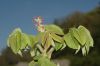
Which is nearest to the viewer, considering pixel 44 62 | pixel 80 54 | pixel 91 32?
pixel 44 62

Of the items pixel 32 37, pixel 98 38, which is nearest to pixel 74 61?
pixel 98 38

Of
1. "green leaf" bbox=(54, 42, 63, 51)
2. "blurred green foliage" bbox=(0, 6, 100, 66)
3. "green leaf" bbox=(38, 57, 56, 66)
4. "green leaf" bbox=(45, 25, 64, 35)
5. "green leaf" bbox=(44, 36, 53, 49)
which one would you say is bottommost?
"blurred green foliage" bbox=(0, 6, 100, 66)

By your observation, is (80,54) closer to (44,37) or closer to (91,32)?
(91,32)

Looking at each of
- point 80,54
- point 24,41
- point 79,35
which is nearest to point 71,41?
point 79,35

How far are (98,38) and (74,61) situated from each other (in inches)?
83.9

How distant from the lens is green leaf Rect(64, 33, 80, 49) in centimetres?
108

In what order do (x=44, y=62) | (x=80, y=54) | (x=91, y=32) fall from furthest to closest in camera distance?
(x=91, y=32)
(x=80, y=54)
(x=44, y=62)

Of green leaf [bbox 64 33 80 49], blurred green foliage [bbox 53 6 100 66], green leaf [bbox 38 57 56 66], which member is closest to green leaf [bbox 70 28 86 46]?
green leaf [bbox 64 33 80 49]

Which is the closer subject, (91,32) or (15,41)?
(15,41)

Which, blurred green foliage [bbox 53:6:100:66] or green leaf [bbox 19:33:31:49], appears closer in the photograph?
green leaf [bbox 19:33:31:49]

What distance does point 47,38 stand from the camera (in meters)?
1.08

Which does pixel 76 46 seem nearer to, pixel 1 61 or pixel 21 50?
pixel 21 50

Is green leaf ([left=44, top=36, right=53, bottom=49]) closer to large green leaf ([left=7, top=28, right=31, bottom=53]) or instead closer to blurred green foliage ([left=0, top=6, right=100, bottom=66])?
large green leaf ([left=7, top=28, right=31, bottom=53])

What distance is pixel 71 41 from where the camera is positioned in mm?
1100
